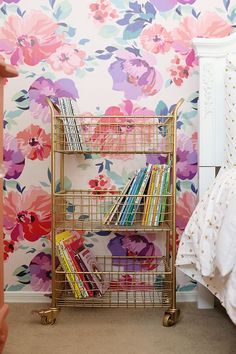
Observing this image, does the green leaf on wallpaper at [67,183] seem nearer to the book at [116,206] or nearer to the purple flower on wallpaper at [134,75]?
the book at [116,206]

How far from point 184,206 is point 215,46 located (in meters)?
0.83

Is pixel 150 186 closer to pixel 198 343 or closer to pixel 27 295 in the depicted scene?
pixel 198 343

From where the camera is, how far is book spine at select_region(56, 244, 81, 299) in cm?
194

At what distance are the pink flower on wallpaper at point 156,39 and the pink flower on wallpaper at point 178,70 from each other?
0.26 ft

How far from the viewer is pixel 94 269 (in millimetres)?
2074

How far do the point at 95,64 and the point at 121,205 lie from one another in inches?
30.4

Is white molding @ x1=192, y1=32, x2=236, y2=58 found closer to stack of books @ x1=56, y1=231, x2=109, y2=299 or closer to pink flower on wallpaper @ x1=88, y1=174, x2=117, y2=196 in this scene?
pink flower on wallpaper @ x1=88, y1=174, x2=117, y2=196

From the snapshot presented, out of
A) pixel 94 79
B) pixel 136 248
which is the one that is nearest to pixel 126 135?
pixel 94 79

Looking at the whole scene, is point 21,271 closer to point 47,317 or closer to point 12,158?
point 47,317

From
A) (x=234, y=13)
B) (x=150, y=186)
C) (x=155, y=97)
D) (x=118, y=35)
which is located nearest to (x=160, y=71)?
(x=155, y=97)

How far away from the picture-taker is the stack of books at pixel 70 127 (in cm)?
195

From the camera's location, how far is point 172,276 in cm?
193

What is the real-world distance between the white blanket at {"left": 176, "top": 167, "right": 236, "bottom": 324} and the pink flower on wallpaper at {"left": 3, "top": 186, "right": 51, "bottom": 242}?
781 millimetres

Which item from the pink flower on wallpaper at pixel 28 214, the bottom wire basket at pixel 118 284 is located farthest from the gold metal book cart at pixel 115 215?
the pink flower on wallpaper at pixel 28 214
